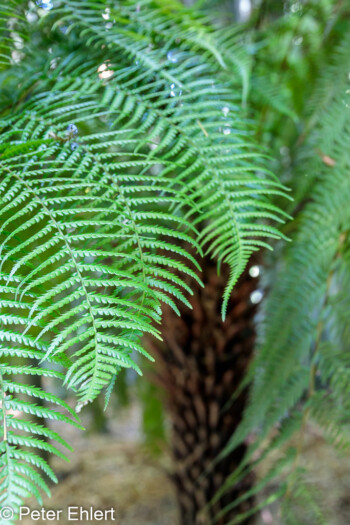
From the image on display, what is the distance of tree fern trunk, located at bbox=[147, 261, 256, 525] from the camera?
1.01m

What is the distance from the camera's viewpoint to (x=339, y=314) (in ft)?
2.55

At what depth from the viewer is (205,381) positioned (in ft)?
3.51

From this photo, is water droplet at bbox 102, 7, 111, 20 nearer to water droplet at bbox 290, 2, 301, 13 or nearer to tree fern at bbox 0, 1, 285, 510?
tree fern at bbox 0, 1, 285, 510

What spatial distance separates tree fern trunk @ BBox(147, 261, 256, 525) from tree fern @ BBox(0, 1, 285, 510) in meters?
0.40

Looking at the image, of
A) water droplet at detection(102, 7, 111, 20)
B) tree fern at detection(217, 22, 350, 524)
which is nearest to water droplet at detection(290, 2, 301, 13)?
tree fern at detection(217, 22, 350, 524)

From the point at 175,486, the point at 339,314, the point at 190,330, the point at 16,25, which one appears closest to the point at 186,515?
the point at 175,486

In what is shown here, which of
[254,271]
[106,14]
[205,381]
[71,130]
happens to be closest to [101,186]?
[71,130]

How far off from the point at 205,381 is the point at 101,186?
2.47 feet

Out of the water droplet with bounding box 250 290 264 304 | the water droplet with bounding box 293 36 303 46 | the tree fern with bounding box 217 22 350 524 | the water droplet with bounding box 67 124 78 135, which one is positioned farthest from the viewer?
the water droplet with bounding box 250 290 264 304

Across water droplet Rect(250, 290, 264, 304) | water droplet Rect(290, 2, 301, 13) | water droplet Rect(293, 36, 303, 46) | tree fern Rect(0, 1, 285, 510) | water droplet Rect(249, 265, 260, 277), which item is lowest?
tree fern Rect(0, 1, 285, 510)

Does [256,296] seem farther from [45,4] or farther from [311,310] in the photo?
[45,4]

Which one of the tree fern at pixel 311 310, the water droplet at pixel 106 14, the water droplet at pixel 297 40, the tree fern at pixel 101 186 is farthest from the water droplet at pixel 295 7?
the water droplet at pixel 106 14

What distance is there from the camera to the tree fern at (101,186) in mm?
355

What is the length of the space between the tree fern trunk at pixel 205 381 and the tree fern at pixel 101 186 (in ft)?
1.32
